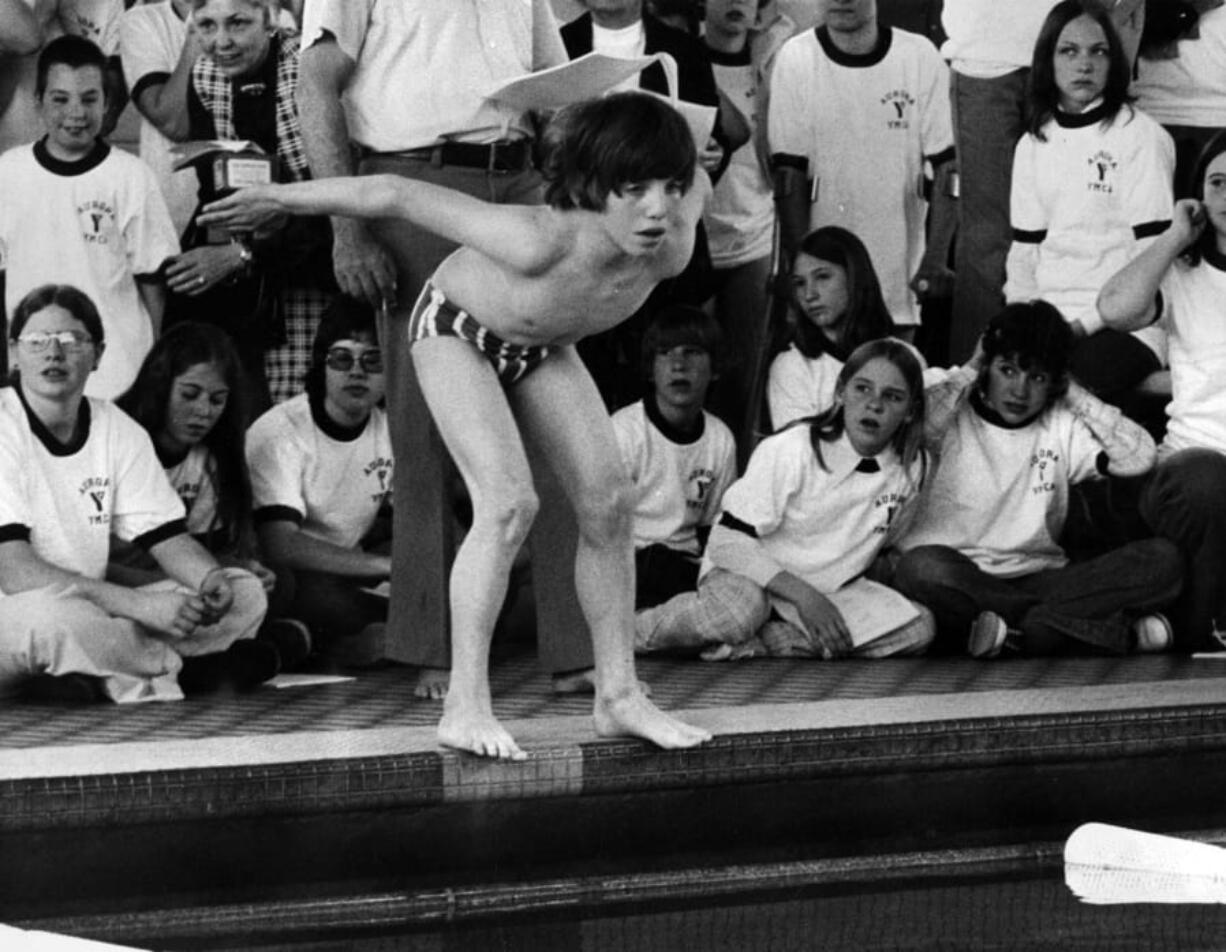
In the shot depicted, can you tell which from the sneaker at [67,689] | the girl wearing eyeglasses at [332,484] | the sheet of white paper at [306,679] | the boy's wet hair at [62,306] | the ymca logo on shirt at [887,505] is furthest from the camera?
the ymca logo on shirt at [887,505]

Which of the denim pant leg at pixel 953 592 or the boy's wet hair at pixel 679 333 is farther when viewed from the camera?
the boy's wet hair at pixel 679 333

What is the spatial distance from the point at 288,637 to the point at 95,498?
0.53m

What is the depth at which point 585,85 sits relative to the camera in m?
4.01

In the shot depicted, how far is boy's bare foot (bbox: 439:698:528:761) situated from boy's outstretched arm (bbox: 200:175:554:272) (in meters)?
0.77

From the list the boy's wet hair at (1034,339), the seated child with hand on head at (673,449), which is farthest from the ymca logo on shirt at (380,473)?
the boy's wet hair at (1034,339)

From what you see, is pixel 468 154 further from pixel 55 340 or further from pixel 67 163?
pixel 67 163

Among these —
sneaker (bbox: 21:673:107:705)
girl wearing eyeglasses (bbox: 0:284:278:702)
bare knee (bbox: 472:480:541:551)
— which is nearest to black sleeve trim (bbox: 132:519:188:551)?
girl wearing eyeglasses (bbox: 0:284:278:702)

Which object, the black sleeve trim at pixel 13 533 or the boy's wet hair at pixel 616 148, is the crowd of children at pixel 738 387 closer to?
the black sleeve trim at pixel 13 533

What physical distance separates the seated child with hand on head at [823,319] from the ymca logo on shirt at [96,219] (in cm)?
168

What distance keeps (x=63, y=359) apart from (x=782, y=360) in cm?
190

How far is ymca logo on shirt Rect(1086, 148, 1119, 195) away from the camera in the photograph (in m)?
6.00

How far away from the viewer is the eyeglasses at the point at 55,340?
185 inches

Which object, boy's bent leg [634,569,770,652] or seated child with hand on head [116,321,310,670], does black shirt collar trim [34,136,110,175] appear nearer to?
seated child with hand on head [116,321,310,670]

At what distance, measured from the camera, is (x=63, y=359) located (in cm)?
474
